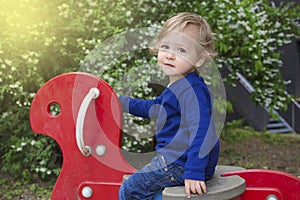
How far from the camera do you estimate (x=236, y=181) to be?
225cm

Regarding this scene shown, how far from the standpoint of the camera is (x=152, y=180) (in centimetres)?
226

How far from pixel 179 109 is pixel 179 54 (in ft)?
0.82

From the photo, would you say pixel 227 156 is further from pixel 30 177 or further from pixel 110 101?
pixel 110 101

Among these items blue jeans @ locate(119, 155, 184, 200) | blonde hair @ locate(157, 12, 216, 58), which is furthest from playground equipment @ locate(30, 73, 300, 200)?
blonde hair @ locate(157, 12, 216, 58)

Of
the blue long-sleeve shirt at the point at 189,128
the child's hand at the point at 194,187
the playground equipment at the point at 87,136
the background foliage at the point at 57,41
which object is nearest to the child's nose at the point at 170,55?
the blue long-sleeve shirt at the point at 189,128

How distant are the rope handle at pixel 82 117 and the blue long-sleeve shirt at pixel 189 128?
1.12ft

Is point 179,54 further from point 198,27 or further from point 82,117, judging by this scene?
point 82,117

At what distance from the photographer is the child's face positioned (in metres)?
2.26

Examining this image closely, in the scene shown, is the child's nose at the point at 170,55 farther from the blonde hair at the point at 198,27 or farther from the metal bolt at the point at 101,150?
the metal bolt at the point at 101,150

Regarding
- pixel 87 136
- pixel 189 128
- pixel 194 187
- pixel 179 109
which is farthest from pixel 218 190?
pixel 87 136

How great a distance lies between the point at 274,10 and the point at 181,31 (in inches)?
158

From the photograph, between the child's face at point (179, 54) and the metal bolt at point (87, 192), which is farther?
the metal bolt at point (87, 192)

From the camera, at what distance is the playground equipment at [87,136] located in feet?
8.07

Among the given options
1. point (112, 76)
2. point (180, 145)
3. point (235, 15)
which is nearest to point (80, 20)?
point (112, 76)
